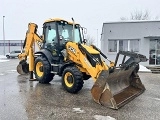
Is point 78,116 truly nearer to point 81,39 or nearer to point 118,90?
point 118,90

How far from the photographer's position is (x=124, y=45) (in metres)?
19.6

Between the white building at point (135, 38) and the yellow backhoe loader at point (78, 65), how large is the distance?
396 inches

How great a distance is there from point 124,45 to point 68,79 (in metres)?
12.6

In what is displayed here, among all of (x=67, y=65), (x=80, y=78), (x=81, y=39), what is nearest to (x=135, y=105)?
(x=80, y=78)

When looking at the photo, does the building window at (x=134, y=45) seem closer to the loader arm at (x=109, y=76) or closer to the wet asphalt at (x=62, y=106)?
the loader arm at (x=109, y=76)

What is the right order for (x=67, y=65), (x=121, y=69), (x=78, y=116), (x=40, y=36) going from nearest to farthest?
(x=78, y=116) < (x=121, y=69) < (x=67, y=65) < (x=40, y=36)

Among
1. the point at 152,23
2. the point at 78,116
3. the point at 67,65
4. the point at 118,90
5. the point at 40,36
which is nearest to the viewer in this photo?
the point at 78,116

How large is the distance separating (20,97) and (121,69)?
3.47 meters

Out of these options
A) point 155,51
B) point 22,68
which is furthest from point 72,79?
point 155,51

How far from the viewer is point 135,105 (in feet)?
21.6

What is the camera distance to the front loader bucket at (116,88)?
617 cm

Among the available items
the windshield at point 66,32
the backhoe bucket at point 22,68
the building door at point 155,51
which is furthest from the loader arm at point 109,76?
the building door at point 155,51

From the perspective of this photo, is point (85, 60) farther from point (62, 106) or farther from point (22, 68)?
point (22, 68)

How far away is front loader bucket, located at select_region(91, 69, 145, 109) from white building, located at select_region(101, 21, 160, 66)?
11.2 metres
